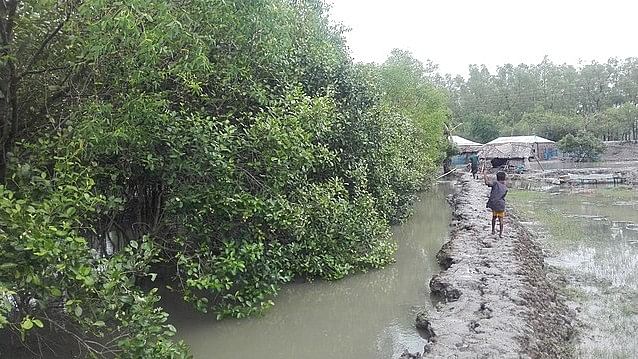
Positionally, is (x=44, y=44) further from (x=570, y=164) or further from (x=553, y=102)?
(x=553, y=102)

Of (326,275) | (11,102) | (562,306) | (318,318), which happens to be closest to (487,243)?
(562,306)

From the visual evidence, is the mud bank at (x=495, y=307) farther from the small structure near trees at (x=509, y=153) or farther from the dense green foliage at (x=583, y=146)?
the dense green foliage at (x=583, y=146)

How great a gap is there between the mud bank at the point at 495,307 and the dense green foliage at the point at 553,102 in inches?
1647

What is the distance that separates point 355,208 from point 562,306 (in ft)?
12.7

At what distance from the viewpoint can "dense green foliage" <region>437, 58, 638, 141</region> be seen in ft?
160

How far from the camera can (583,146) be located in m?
41.3

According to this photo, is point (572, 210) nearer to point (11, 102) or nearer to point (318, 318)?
point (318, 318)

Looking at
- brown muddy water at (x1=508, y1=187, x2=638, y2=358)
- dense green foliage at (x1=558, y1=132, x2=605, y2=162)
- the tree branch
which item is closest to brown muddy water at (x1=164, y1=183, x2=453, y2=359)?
brown muddy water at (x1=508, y1=187, x2=638, y2=358)

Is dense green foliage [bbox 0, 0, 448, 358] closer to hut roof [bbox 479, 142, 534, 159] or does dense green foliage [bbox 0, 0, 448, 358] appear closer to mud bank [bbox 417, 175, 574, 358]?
mud bank [bbox 417, 175, 574, 358]

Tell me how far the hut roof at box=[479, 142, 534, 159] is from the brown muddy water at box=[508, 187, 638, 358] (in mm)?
9062

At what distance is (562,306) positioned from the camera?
8594mm

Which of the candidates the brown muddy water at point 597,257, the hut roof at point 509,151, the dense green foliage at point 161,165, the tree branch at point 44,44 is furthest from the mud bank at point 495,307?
the hut roof at point 509,151

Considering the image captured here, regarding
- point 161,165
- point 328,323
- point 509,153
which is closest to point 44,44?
point 161,165

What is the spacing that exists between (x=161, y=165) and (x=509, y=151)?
31.2 meters
